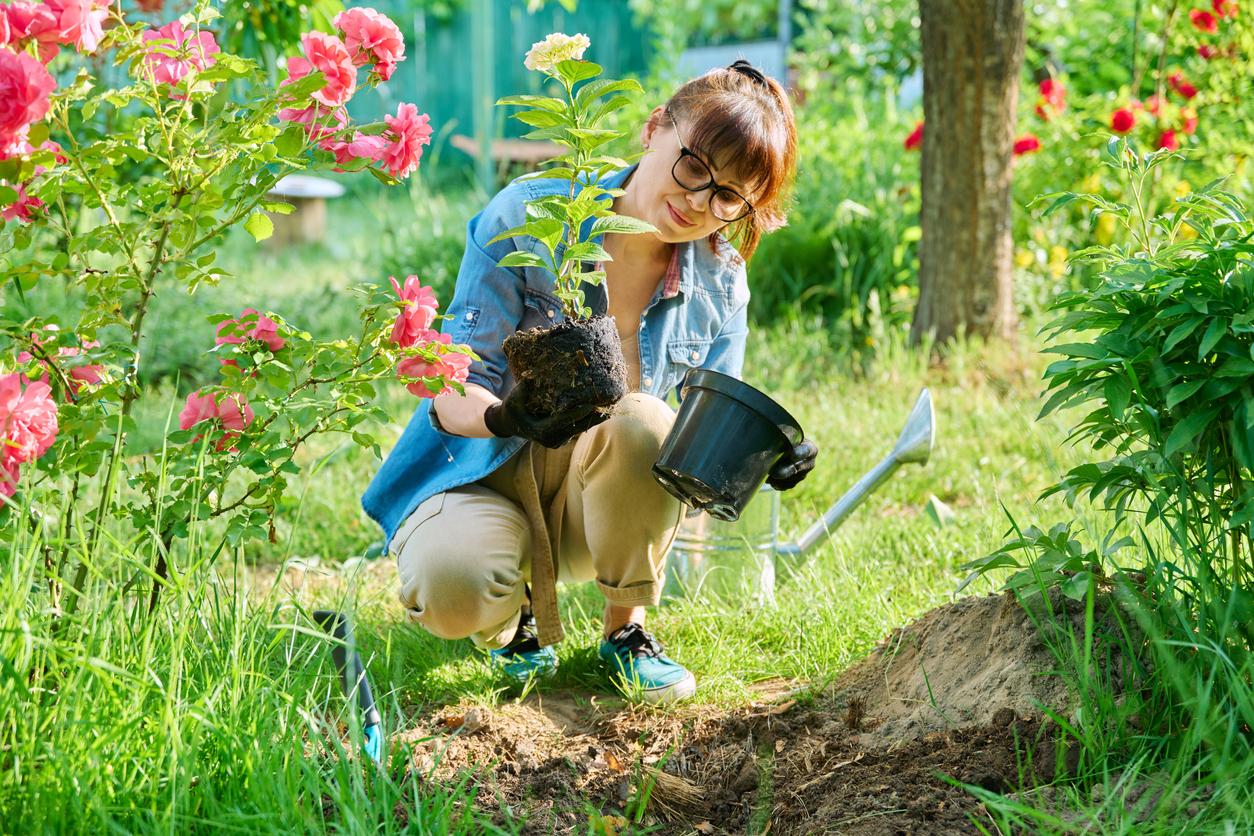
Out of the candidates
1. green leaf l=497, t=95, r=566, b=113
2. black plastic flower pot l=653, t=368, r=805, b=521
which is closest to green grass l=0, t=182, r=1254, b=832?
black plastic flower pot l=653, t=368, r=805, b=521

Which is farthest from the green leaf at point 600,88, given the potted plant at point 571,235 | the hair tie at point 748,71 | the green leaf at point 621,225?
the hair tie at point 748,71

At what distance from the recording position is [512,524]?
2281mm

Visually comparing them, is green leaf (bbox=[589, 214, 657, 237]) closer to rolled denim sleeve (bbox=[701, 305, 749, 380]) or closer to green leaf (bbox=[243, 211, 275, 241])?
green leaf (bbox=[243, 211, 275, 241])

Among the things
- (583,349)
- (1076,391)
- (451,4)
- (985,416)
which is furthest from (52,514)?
(451,4)

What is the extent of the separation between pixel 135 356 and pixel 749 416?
96cm

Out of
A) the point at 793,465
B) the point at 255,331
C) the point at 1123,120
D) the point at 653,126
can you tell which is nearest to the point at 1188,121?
the point at 1123,120

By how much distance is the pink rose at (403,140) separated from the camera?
1.81 metres

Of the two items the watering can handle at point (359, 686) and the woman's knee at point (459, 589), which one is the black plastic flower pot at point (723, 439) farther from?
the watering can handle at point (359, 686)

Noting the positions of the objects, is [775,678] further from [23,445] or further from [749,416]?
[23,445]

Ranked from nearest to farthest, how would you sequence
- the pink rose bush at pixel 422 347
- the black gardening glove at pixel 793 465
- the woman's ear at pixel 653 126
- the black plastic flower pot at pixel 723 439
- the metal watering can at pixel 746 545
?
1. the pink rose bush at pixel 422 347
2. the black plastic flower pot at pixel 723 439
3. the black gardening glove at pixel 793 465
4. the woman's ear at pixel 653 126
5. the metal watering can at pixel 746 545

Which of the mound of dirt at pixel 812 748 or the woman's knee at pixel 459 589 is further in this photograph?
the woman's knee at pixel 459 589

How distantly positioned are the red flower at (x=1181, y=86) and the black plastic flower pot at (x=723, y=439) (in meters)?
3.79

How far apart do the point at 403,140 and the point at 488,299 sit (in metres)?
0.50

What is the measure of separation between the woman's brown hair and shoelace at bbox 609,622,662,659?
840 millimetres
